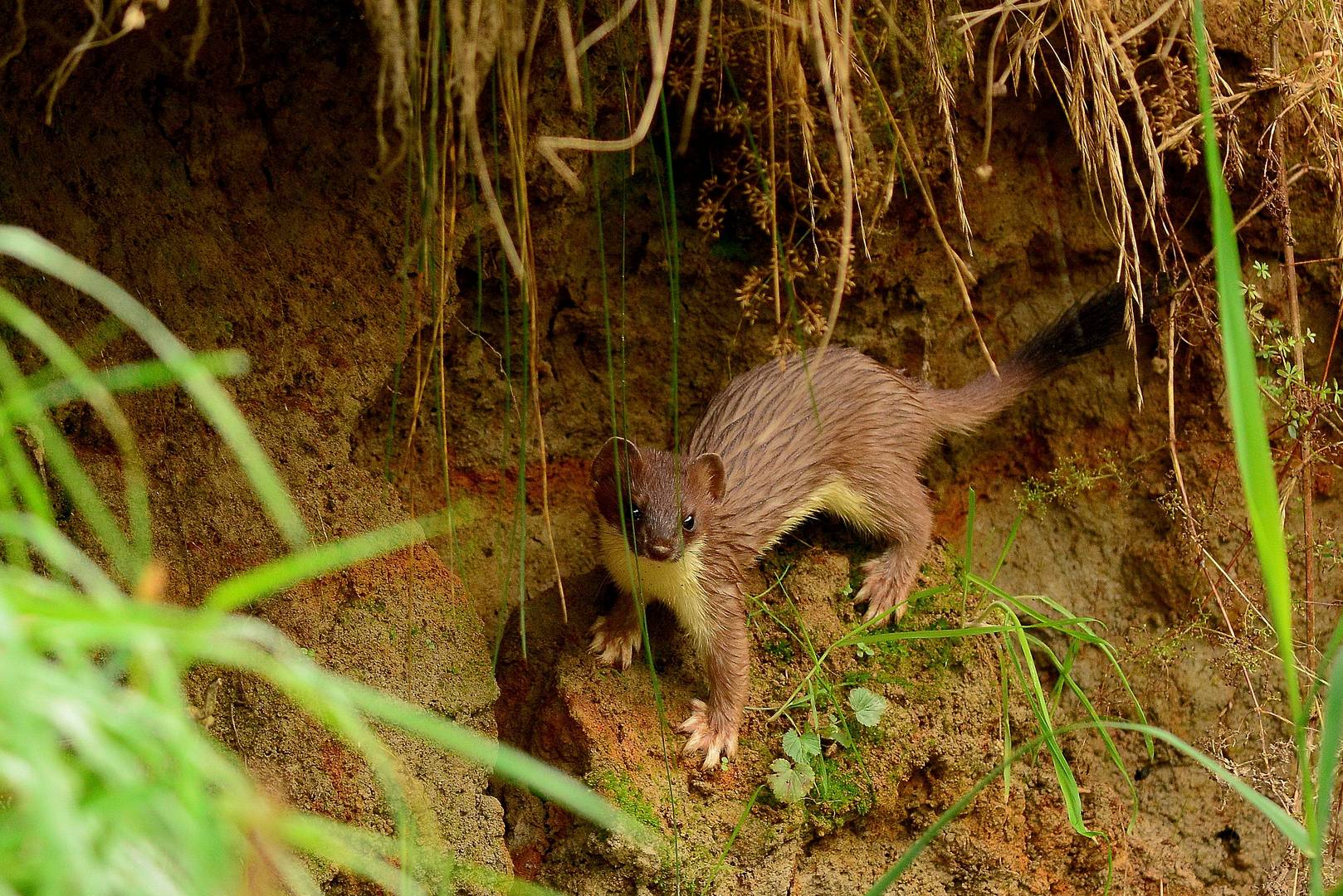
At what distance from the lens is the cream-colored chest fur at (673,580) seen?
3.45 meters

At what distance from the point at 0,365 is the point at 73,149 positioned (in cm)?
172

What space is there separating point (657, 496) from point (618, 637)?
0.43m

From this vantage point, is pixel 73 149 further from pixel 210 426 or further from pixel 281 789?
pixel 281 789

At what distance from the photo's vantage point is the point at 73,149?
9.83 ft

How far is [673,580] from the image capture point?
11.6 feet

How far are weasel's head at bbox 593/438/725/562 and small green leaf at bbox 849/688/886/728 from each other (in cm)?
63

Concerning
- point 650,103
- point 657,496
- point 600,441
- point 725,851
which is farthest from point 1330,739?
point 600,441

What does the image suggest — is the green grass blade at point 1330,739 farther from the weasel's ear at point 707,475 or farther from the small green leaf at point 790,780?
the weasel's ear at point 707,475

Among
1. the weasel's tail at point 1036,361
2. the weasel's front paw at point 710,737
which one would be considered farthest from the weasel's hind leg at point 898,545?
the weasel's front paw at point 710,737

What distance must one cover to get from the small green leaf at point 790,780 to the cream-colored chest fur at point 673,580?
0.39 m

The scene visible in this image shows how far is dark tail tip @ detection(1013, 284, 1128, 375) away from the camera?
3.61 metres

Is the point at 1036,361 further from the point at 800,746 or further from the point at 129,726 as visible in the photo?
the point at 129,726

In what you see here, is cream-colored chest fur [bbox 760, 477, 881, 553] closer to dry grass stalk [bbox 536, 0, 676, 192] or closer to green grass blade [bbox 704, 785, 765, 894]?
green grass blade [bbox 704, 785, 765, 894]

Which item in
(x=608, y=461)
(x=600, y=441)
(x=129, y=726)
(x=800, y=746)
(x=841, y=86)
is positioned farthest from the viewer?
(x=600, y=441)
